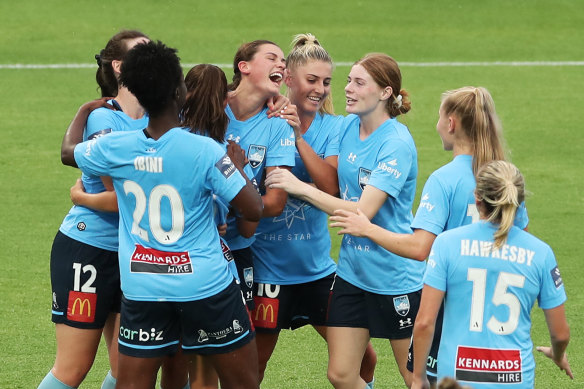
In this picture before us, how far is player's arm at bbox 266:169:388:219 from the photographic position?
17.0 ft

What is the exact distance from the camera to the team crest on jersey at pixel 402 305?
5434 mm

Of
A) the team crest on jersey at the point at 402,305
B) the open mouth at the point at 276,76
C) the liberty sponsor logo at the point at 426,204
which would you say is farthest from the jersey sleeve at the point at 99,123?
the team crest on jersey at the point at 402,305

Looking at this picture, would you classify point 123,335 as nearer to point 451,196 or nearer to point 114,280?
point 114,280

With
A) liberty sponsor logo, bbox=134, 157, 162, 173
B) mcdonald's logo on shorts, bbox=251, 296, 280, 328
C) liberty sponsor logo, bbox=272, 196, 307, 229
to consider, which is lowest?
mcdonald's logo on shorts, bbox=251, 296, 280, 328

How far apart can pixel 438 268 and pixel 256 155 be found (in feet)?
4.91

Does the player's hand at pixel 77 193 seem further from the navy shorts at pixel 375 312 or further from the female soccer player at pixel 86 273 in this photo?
the navy shorts at pixel 375 312

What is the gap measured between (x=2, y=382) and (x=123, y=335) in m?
2.18

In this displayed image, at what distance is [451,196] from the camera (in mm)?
4629

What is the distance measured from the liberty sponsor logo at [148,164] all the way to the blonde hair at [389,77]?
60.0 inches

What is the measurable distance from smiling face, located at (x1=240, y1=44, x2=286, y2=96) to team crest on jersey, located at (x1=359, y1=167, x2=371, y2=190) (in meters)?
0.63

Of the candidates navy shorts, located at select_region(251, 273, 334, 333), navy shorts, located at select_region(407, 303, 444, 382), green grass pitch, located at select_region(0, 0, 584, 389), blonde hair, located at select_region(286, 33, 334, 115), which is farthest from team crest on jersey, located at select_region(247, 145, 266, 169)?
green grass pitch, located at select_region(0, 0, 584, 389)

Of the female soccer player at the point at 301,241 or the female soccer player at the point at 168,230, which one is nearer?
the female soccer player at the point at 168,230

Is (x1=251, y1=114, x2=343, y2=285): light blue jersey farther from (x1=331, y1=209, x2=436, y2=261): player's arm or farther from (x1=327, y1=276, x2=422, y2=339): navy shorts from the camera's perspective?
(x1=331, y1=209, x2=436, y2=261): player's arm

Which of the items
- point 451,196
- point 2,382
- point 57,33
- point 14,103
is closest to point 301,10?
point 57,33
